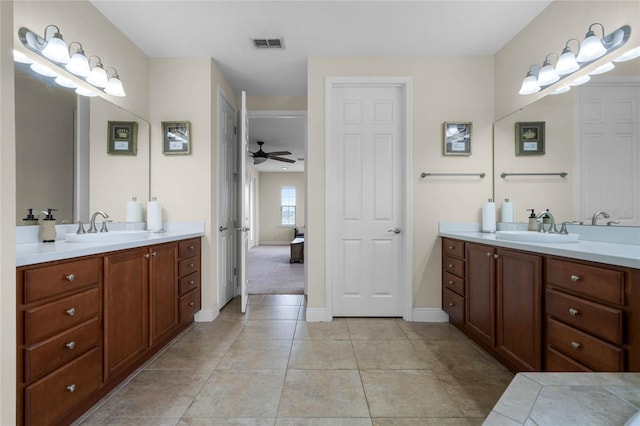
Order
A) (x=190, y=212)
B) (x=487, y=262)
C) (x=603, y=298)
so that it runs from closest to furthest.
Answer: (x=603, y=298) → (x=487, y=262) → (x=190, y=212)

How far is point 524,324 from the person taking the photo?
73.7 inches

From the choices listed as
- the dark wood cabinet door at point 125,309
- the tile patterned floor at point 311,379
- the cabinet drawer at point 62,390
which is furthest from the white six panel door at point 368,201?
the cabinet drawer at point 62,390

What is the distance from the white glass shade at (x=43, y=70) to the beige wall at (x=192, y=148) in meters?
1.10

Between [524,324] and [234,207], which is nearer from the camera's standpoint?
[524,324]

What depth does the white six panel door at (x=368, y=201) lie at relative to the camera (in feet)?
10.5

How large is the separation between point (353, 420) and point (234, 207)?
3.08m

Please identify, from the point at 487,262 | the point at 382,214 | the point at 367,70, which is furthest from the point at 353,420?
the point at 367,70

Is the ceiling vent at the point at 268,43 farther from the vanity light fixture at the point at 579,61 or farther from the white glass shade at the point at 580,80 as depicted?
the white glass shade at the point at 580,80

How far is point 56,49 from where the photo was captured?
2.00 meters

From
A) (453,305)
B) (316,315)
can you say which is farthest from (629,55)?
(316,315)

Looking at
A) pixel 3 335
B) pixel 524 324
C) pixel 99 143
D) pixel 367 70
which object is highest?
pixel 367 70

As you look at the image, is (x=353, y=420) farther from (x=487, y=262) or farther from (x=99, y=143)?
(x=99, y=143)

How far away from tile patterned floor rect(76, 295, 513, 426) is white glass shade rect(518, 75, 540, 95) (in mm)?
2165

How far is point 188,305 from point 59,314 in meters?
1.47
